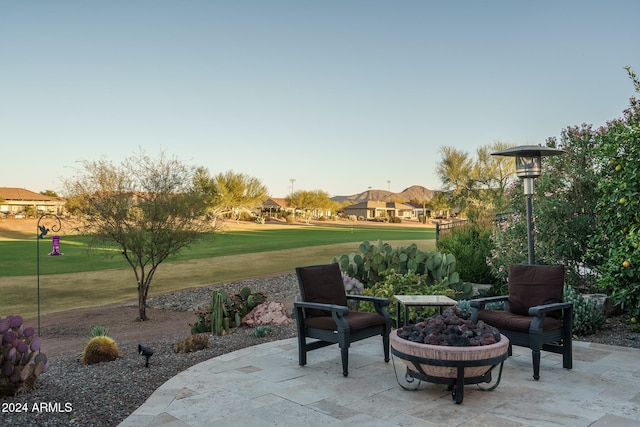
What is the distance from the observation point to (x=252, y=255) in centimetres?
2397

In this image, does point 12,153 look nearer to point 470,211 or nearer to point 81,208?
point 81,208

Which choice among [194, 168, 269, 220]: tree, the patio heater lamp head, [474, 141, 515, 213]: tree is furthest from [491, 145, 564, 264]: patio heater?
[194, 168, 269, 220]: tree

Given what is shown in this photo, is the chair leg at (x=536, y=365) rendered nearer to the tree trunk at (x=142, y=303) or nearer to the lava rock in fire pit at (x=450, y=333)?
the lava rock in fire pit at (x=450, y=333)

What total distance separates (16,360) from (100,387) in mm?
745

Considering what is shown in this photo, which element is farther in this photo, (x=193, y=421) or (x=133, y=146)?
(x=133, y=146)

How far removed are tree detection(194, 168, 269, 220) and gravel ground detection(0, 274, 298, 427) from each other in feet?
154

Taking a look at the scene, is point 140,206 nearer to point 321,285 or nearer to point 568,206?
point 321,285

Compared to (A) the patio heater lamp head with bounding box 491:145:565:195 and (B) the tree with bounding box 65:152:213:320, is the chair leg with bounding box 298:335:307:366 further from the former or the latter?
(B) the tree with bounding box 65:152:213:320

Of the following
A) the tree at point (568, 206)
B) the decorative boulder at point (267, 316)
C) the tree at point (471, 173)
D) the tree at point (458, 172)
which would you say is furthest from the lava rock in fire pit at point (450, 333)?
the tree at point (458, 172)

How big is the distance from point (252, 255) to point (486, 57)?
1499cm

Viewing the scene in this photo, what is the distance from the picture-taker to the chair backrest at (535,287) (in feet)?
15.4

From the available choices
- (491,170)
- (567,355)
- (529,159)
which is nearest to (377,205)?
(491,170)

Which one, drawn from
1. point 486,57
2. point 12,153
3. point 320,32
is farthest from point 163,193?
point 12,153

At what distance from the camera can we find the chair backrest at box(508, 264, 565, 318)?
469 cm
